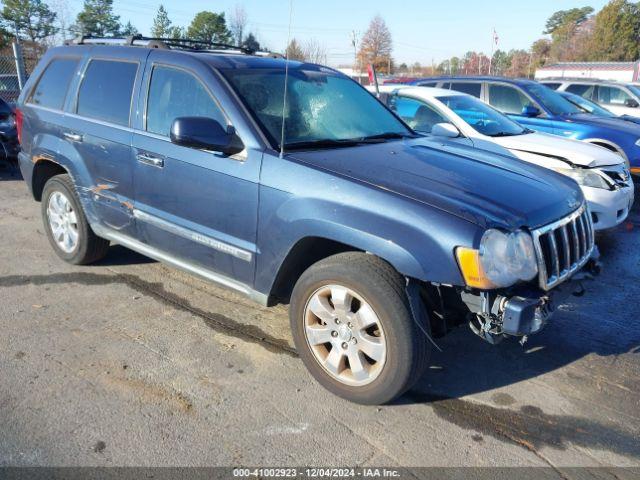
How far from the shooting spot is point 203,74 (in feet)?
12.3

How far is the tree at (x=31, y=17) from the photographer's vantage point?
28.3m

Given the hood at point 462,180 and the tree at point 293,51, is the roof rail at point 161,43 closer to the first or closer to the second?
the tree at point 293,51

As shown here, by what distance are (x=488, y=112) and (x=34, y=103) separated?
213 inches

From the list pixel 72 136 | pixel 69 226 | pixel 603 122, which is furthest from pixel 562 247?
pixel 603 122

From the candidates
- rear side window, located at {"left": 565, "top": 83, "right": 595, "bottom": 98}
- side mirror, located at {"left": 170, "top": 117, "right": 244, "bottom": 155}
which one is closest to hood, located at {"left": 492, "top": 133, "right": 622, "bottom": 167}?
side mirror, located at {"left": 170, "top": 117, "right": 244, "bottom": 155}

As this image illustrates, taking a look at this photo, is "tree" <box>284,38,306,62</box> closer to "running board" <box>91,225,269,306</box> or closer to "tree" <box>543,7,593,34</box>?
"running board" <box>91,225,269,306</box>

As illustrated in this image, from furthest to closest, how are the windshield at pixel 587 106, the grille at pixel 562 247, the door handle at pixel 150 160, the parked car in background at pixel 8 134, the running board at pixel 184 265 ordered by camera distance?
the windshield at pixel 587 106
the parked car in background at pixel 8 134
the door handle at pixel 150 160
the running board at pixel 184 265
the grille at pixel 562 247

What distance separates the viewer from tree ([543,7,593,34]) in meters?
78.4

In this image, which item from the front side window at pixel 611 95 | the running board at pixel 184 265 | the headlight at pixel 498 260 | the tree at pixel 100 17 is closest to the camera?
the headlight at pixel 498 260

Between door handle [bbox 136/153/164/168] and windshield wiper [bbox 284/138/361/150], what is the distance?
0.99 meters

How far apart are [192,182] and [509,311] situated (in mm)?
2128

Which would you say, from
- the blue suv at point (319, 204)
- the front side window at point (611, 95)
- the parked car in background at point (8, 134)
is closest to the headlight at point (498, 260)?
the blue suv at point (319, 204)

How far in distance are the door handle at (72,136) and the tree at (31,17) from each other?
27203 mm

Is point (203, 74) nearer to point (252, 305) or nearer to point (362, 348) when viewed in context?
point (252, 305)
